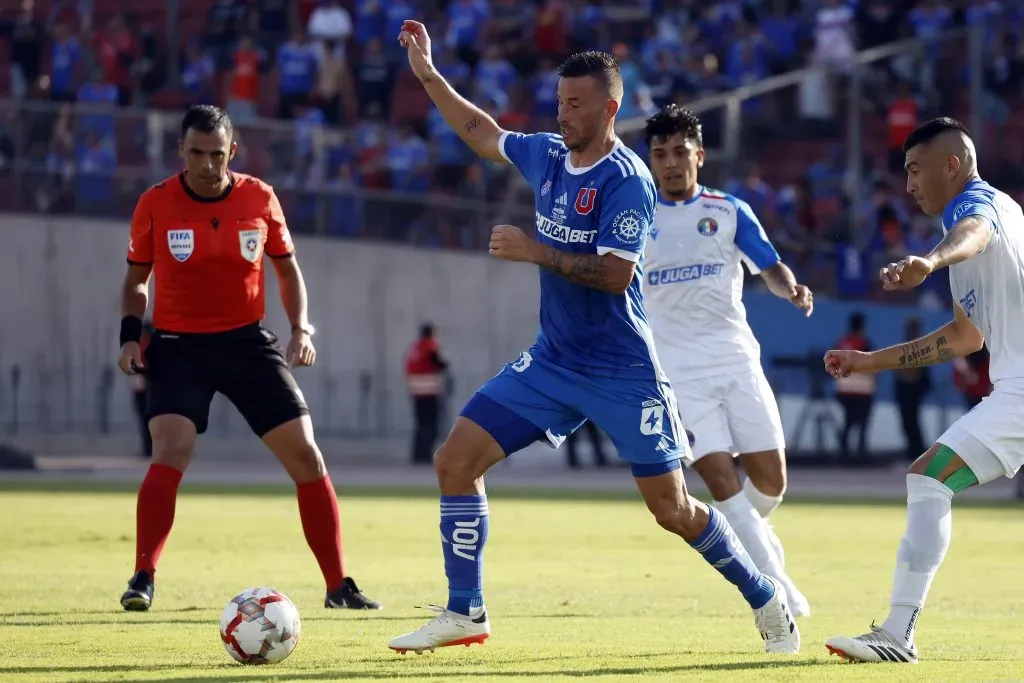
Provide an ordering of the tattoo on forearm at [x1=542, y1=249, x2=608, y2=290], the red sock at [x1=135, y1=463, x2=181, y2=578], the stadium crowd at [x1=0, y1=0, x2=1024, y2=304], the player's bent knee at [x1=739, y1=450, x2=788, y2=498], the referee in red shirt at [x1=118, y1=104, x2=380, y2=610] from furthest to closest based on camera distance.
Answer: the stadium crowd at [x1=0, y1=0, x2=1024, y2=304] < the player's bent knee at [x1=739, y1=450, x2=788, y2=498] < the referee in red shirt at [x1=118, y1=104, x2=380, y2=610] < the red sock at [x1=135, y1=463, x2=181, y2=578] < the tattoo on forearm at [x1=542, y1=249, x2=608, y2=290]

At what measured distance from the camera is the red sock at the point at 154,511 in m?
9.64

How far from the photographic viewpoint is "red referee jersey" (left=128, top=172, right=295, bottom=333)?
9.90 meters

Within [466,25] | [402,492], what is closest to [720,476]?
[402,492]

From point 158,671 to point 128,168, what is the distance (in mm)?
18224

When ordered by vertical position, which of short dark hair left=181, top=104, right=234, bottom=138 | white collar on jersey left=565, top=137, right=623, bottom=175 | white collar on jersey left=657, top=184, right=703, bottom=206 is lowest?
white collar on jersey left=657, top=184, right=703, bottom=206

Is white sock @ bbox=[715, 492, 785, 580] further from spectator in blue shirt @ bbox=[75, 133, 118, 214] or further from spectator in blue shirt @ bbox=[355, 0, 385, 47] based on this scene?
spectator in blue shirt @ bbox=[355, 0, 385, 47]

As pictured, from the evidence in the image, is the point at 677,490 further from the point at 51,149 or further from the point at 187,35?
the point at 187,35

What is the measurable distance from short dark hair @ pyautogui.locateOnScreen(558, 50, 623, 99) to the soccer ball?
2.69m

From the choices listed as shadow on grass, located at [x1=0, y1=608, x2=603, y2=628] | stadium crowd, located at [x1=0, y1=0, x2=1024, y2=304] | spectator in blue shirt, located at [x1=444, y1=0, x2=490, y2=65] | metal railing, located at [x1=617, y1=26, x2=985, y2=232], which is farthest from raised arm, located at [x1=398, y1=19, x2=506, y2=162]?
spectator in blue shirt, located at [x1=444, y1=0, x2=490, y2=65]

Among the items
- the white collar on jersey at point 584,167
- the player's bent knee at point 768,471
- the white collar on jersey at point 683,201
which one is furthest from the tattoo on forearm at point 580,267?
the player's bent knee at point 768,471

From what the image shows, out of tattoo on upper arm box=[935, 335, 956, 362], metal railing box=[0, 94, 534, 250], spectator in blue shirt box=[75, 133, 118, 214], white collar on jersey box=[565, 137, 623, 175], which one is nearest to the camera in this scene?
white collar on jersey box=[565, 137, 623, 175]

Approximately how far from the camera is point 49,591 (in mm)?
10406

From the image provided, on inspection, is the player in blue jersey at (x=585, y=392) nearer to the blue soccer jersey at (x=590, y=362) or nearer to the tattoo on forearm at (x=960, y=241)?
the blue soccer jersey at (x=590, y=362)

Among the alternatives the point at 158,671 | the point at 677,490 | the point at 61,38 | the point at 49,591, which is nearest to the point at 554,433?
the point at 677,490
